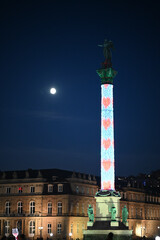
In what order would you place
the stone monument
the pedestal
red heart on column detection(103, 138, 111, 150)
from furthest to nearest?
red heart on column detection(103, 138, 111, 150) < the stone monument < the pedestal

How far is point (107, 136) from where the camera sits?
66.0m

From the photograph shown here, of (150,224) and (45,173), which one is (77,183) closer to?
(45,173)

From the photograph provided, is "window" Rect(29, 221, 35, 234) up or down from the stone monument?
down

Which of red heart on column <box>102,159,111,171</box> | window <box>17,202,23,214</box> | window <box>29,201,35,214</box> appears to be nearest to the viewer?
red heart on column <box>102,159,111,171</box>

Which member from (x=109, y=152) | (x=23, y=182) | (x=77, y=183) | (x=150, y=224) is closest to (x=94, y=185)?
(x=77, y=183)

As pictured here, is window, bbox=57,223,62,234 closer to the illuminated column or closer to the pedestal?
the pedestal

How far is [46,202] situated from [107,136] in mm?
35588

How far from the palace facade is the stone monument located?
28.2m

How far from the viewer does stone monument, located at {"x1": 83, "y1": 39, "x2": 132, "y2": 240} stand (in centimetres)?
6275

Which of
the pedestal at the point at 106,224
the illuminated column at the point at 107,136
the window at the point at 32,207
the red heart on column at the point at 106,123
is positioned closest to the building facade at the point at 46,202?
the window at the point at 32,207

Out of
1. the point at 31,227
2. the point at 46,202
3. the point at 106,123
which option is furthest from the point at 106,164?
the point at 31,227

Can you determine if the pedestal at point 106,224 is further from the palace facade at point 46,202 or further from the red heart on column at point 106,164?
the palace facade at point 46,202

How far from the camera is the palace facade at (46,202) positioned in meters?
94.7

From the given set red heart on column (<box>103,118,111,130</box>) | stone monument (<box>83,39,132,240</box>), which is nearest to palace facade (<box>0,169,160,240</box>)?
stone monument (<box>83,39,132,240</box>)
